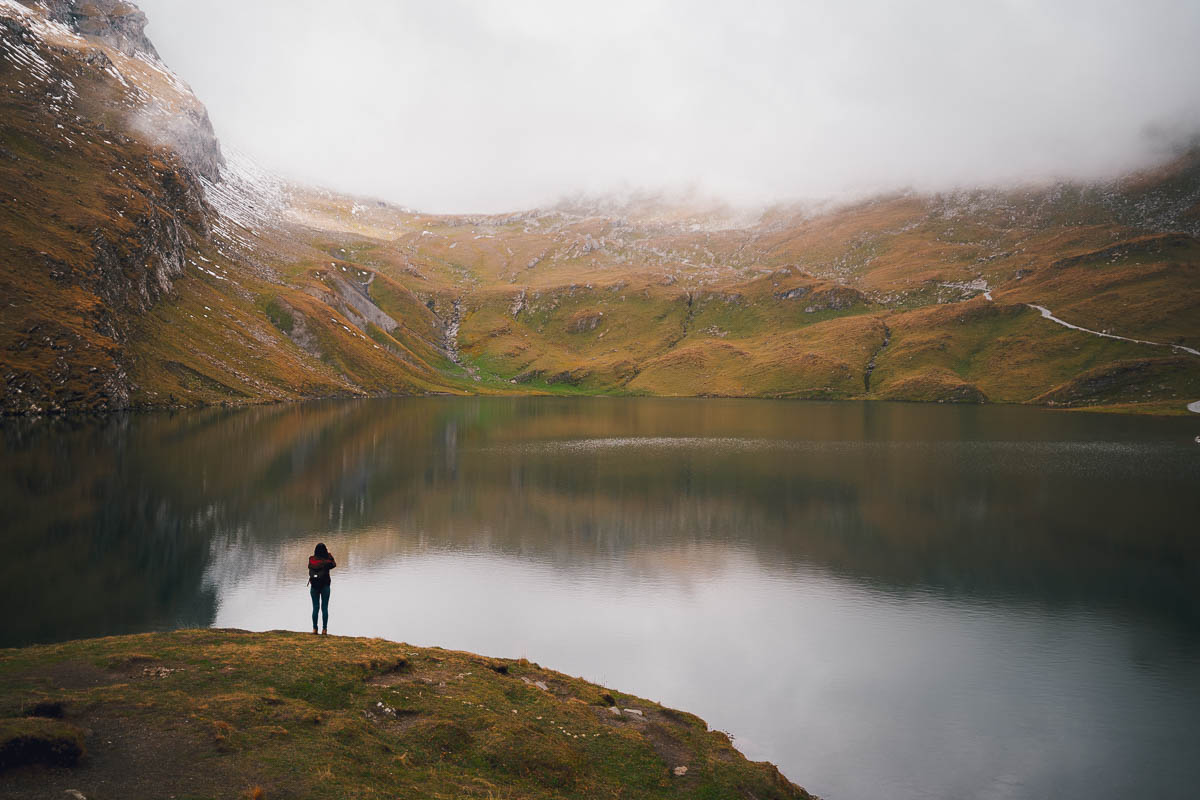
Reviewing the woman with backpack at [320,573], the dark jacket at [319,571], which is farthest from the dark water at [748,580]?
the dark jacket at [319,571]

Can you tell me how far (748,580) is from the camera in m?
42.1

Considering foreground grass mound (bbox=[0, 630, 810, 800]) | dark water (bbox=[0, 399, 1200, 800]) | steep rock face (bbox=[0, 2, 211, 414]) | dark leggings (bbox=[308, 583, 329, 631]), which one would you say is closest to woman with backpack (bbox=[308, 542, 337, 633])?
dark leggings (bbox=[308, 583, 329, 631])

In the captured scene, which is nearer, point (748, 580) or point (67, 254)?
point (748, 580)

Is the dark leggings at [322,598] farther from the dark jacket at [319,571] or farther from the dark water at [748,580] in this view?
the dark water at [748,580]

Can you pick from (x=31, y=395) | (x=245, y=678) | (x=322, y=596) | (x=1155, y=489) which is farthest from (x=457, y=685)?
(x=31, y=395)

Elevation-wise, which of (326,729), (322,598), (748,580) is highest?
(322,598)

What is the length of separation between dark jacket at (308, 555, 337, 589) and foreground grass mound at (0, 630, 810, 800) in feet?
9.62

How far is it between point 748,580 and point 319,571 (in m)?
27.2

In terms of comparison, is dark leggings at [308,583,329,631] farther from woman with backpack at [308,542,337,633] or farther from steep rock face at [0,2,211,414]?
steep rock face at [0,2,211,414]

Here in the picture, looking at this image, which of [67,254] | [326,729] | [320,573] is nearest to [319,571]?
[320,573]

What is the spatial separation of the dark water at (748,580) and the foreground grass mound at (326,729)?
6224 millimetres

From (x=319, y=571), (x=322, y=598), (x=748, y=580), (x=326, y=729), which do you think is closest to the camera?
(x=326, y=729)

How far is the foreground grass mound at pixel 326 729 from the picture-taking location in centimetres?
1301

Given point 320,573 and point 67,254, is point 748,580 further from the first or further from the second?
Answer: point 67,254
